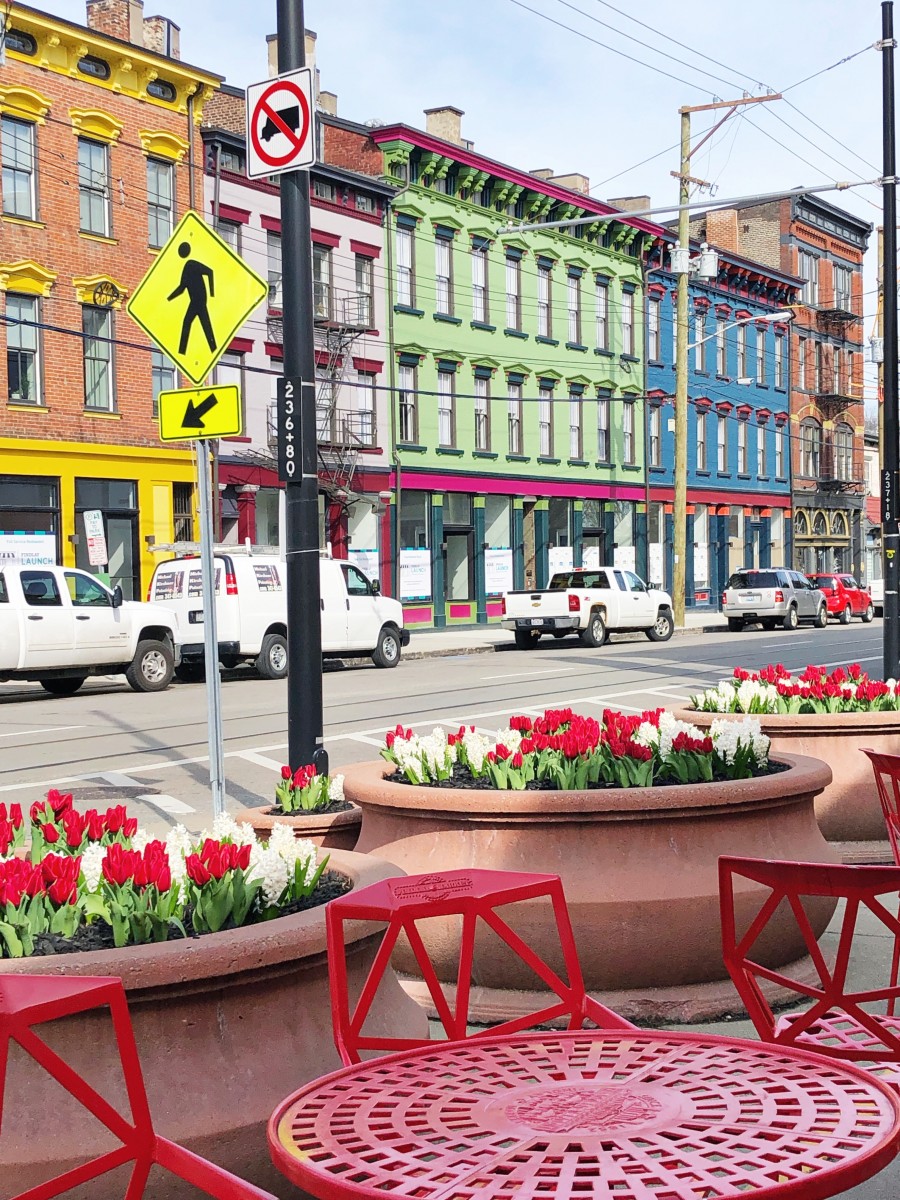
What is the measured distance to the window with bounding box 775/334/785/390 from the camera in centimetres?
6156

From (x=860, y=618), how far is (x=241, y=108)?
93.2ft

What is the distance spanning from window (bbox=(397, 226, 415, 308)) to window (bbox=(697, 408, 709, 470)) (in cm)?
1865

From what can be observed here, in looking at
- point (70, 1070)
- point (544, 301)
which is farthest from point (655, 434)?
point (70, 1070)

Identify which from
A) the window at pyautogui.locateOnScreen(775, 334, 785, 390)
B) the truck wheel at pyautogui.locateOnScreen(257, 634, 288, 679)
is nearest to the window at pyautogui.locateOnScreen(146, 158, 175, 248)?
the truck wheel at pyautogui.locateOnScreen(257, 634, 288, 679)

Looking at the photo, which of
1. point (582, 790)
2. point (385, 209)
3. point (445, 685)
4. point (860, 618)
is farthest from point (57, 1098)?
point (860, 618)

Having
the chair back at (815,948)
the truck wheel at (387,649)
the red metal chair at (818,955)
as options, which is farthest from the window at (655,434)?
the red metal chair at (818,955)

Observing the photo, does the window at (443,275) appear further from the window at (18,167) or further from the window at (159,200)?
the window at (18,167)

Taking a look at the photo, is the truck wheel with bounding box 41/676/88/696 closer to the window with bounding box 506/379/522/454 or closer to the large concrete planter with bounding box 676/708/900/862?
the large concrete planter with bounding box 676/708/900/862

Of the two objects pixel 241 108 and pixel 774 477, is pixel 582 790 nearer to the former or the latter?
pixel 241 108

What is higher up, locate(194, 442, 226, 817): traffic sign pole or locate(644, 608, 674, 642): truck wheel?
locate(194, 442, 226, 817): traffic sign pole

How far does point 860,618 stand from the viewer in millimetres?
52094

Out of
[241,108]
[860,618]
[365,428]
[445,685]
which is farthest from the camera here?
[860,618]

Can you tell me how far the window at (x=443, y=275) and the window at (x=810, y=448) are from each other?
27.3 metres

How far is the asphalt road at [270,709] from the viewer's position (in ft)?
41.9
